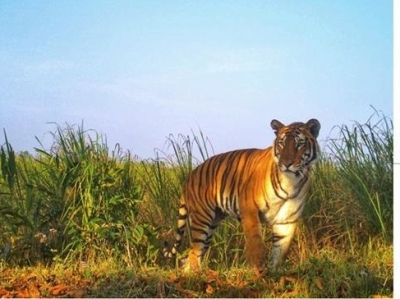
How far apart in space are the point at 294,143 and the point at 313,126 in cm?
12

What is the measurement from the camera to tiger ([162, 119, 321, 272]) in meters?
4.00

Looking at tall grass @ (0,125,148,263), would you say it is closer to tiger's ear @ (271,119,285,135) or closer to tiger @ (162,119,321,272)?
tiger @ (162,119,321,272)

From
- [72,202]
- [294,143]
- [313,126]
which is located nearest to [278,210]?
[294,143]

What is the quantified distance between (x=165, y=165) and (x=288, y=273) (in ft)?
3.19

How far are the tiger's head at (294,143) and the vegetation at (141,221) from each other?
340 millimetres

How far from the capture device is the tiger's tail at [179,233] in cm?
412

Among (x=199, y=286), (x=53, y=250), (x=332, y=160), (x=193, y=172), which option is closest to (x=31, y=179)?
(x=53, y=250)

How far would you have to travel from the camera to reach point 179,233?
4172 millimetres

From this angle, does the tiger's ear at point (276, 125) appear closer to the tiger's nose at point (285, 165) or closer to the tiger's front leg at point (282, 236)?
the tiger's nose at point (285, 165)

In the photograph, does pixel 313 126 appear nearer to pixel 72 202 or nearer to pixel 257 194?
pixel 257 194

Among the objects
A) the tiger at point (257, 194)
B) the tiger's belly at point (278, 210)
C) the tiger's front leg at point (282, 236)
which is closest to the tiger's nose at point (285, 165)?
the tiger at point (257, 194)

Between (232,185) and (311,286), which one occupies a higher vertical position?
(232,185)

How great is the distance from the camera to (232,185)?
424cm

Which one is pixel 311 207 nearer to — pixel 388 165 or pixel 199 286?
pixel 388 165
